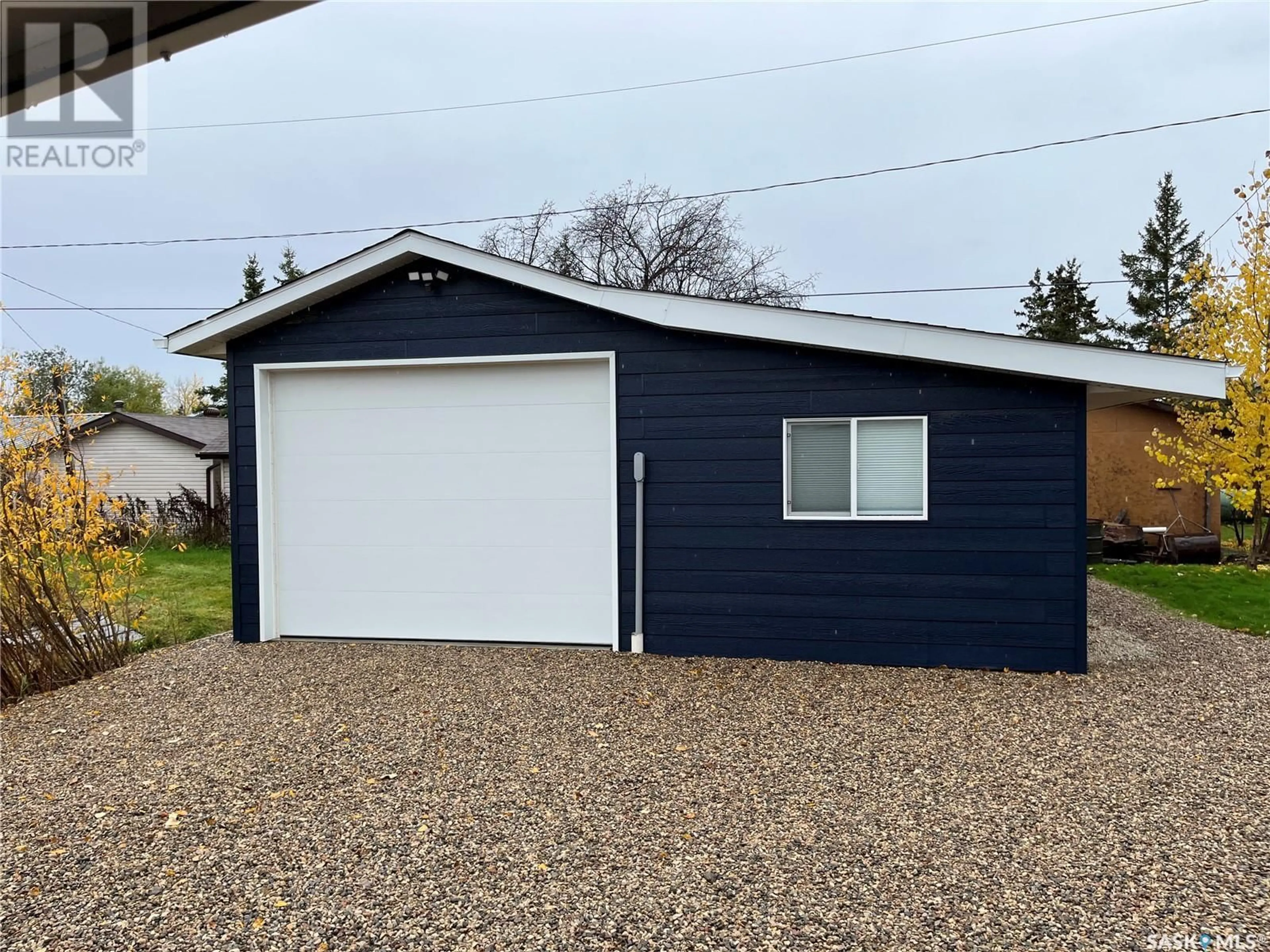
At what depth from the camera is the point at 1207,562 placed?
44.3ft

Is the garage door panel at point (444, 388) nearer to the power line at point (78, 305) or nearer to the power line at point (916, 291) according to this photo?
the power line at point (78, 305)

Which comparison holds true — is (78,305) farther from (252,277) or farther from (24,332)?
(24,332)

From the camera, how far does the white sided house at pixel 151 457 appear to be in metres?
20.6

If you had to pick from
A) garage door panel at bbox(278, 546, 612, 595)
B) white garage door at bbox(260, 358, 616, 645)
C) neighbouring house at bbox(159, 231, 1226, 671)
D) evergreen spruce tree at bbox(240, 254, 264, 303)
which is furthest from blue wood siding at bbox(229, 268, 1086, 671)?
evergreen spruce tree at bbox(240, 254, 264, 303)

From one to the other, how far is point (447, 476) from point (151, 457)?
17.3 m

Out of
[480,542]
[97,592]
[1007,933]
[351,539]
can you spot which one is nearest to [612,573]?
[480,542]

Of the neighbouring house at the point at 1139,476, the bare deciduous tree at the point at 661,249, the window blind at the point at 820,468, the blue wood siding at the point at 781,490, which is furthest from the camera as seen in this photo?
→ the bare deciduous tree at the point at 661,249

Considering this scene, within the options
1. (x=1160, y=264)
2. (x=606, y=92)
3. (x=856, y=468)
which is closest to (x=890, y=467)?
(x=856, y=468)

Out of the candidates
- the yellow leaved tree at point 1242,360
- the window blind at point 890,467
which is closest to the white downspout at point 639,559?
the window blind at point 890,467

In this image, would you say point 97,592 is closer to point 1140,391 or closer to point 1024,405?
point 1024,405

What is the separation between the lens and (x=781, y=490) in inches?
266

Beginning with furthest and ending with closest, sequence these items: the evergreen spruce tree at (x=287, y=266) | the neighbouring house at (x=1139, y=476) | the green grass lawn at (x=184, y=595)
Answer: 1. the evergreen spruce tree at (x=287, y=266)
2. the neighbouring house at (x=1139, y=476)
3. the green grass lawn at (x=184, y=595)

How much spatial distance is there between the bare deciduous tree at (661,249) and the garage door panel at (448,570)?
17.8 m

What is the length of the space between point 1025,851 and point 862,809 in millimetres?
706
